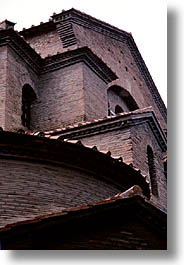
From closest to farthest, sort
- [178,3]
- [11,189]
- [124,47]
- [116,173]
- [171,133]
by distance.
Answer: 1. [171,133]
2. [178,3]
3. [11,189]
4. [116,173]
5. [124,47]

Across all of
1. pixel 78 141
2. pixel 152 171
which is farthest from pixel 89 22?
pixel 78 141

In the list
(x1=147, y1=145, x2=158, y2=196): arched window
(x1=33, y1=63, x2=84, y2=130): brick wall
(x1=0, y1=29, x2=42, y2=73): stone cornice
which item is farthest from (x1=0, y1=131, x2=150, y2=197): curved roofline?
(x1=0, y1=29, x2=42, y2=73): stone cornice

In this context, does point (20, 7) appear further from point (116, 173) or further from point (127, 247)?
point (127, 247)

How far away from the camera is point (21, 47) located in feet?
27.6

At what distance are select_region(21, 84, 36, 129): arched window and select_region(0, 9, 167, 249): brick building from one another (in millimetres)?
17

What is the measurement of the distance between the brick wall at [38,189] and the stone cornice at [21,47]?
10.7 feet

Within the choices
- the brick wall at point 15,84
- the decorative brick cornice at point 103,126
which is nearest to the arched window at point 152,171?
the decorative brick cornice at point 103,126

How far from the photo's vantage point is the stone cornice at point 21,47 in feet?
26.7

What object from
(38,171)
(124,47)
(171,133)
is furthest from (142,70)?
(171,133)

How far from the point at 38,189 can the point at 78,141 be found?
2.54 ft

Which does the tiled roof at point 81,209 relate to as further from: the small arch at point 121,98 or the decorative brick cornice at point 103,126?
the small arch at point 121,98

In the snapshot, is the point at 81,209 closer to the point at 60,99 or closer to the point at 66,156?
the point at 66,156

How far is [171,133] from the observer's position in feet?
14.4

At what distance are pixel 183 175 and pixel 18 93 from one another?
4373mm
